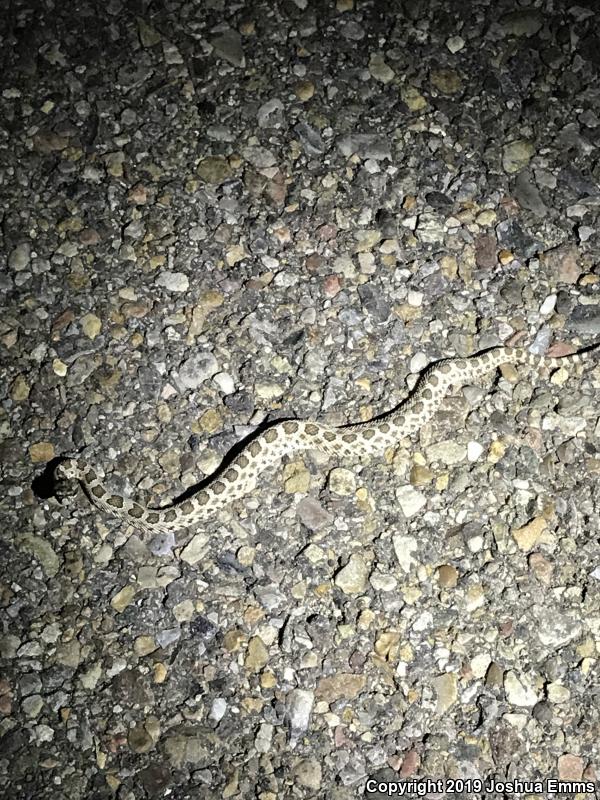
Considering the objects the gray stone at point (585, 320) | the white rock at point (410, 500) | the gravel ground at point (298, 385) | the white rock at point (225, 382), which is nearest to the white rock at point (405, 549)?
the gravel ground at point (298, 385)

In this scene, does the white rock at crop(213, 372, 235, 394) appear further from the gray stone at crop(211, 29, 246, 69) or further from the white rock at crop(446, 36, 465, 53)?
the white rock at crop(446, 36, 465, 53)

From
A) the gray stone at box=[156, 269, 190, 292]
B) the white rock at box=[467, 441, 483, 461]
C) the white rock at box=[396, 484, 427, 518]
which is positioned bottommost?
the white rock at box=[396, 484, 427, 518]

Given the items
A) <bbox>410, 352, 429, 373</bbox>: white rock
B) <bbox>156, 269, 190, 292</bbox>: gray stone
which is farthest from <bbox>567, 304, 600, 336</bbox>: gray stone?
<bbox>156, 269, 190, 292</bbox>: gray stone

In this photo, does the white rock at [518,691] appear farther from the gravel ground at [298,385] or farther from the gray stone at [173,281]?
the gray stone at [173,281]

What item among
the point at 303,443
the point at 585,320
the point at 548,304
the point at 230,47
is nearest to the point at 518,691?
the point at 303,443

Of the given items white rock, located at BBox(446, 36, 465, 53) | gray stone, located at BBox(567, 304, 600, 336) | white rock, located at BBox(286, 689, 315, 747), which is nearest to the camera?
white rock, located at BBox(286, 689, 315, 747)

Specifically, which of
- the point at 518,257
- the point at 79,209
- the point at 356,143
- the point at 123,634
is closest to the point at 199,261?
the point at 79,209
